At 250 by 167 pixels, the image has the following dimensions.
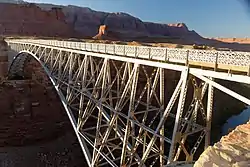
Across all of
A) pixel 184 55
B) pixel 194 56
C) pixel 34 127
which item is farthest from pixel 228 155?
pixel 34 127

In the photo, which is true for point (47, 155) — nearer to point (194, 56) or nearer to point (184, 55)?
point (184, 55)

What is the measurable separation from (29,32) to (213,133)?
1759 inches

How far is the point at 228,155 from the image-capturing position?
4578mm

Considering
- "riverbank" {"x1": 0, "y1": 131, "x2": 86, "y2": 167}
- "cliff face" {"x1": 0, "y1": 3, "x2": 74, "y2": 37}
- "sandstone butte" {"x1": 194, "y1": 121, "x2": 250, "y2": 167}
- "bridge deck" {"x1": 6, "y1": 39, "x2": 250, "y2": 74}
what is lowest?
"riverbank" {"x1": 0, "y1": 131, "x2": 86, "y2": 167}

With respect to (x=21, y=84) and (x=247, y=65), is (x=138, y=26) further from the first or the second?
(x=247, y=65)

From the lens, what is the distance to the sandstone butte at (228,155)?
4430 mm

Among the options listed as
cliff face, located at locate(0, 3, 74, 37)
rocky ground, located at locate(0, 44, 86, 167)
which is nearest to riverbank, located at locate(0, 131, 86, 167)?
rocky ground, located at locate(0, 44, 86, 167)

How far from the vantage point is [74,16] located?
94.6 metres

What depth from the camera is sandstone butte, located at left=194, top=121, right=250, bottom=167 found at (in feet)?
14.5

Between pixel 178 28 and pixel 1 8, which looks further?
pixel 178 28

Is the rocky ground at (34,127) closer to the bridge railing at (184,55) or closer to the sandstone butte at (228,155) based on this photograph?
the bridge railing at (184,55)

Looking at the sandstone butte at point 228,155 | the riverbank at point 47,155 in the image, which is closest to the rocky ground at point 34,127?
the riverbank at point 47,155

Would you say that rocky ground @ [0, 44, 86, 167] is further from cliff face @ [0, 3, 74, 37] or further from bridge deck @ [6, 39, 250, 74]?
cliff face @ [0, 3, 74, 37]

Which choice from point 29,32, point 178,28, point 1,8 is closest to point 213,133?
point 29,32
